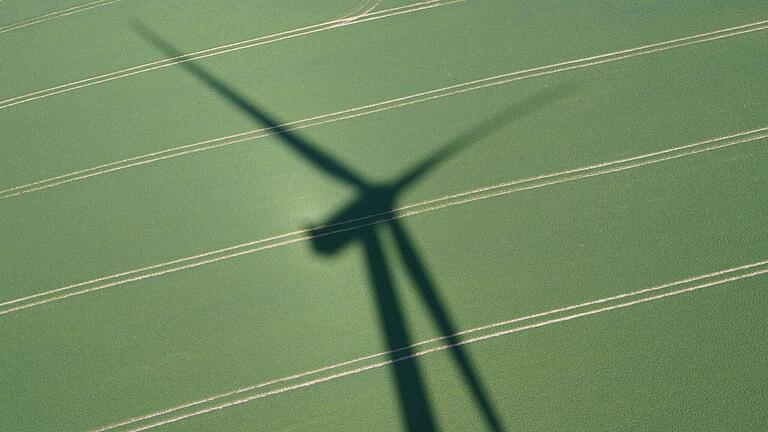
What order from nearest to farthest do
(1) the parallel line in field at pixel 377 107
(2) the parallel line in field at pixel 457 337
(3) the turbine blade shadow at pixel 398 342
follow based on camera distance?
(3) the turbine blade shadow at pixel 398 342 < (2) the parallel line in field at pixel 457 337 < (1) the parallel line in field at pixel 377 107

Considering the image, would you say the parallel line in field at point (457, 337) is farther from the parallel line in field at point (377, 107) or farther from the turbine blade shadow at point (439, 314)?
the parallel line in field at point (377, 107)

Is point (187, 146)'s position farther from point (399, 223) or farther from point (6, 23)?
point (6, 23)

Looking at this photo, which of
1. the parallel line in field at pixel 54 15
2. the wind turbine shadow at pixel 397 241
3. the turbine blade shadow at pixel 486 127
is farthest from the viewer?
the parallel line in field at pixel 54 15

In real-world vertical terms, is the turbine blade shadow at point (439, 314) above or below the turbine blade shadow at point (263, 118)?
below

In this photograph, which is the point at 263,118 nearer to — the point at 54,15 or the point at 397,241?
the point at 397,241

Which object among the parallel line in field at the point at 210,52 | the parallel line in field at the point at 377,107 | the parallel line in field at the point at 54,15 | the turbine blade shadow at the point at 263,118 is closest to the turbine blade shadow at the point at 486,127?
the parallel line in field at the point at 377,107

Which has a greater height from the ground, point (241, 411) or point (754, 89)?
point (754, 89)

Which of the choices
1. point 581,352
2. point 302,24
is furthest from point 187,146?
point 581,352
